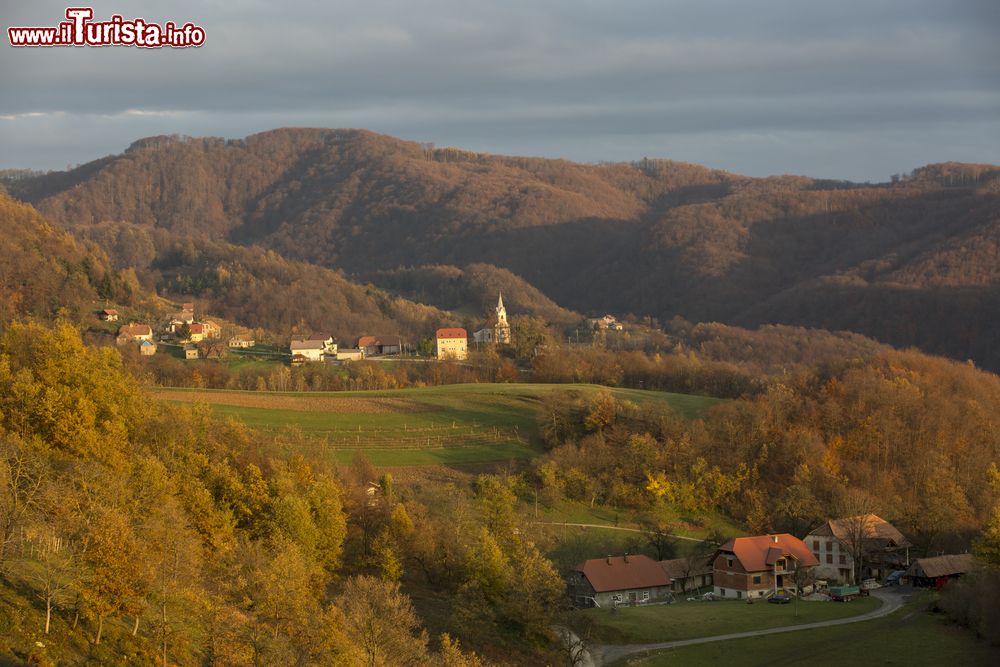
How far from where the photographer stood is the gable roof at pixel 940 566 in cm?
4547

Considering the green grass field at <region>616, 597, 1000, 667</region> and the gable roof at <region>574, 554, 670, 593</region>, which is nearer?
the green grass field at <region>616, 597, 1000, 667</region>

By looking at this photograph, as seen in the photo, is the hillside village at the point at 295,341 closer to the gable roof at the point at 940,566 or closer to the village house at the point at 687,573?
the village house at the point at 687,573

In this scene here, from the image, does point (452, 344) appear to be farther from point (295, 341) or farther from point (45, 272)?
point (45, 272)

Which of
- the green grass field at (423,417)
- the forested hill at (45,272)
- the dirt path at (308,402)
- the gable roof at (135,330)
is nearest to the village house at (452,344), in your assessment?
the green grass field at (423,417)

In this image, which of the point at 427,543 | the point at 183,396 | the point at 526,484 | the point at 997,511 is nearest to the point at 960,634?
the point at 997,511

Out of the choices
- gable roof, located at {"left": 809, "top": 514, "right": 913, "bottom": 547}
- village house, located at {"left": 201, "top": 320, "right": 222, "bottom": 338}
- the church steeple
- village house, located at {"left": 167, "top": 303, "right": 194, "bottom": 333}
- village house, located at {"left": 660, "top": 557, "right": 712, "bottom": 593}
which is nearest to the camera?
village house, located at {"left": 660, "top": 557, "right": 712, "bottom": 593}

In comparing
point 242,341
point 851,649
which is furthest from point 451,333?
point 851,649

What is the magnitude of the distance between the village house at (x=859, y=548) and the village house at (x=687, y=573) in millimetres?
4900

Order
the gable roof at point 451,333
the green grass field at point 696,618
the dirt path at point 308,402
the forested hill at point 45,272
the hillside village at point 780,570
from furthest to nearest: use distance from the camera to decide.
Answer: the gable roof at point 451,333
the forested hill at point 45,272
the dirt path at point 308,402
the hillside village at point 780,570
the green grass field at point 696,618

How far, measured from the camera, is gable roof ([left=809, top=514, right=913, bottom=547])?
49.5 m

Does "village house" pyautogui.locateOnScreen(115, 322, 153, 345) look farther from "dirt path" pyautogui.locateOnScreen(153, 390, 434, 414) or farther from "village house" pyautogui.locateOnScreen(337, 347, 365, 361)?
"village house" pyautogui.locateOnScreen(337, 347, 365, 361)

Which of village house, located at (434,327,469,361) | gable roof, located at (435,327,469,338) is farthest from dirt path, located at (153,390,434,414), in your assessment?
gable roof, located at (435,327,469,338)

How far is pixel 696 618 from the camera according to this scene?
4003cm

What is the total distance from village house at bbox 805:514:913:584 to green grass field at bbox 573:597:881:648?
5.06m
